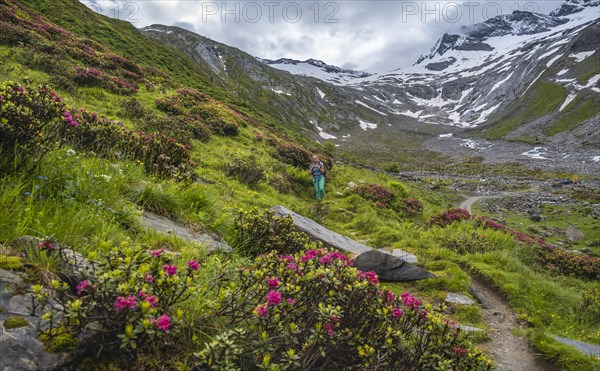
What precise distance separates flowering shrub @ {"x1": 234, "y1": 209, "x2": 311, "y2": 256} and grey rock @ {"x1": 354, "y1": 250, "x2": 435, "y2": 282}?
1533mm

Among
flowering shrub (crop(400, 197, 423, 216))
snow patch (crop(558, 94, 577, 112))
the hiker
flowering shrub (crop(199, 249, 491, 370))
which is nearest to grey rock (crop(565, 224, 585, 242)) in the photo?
flowering shrub (crop(400, 197, 423, 216))

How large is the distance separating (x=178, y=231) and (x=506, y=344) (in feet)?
18.4

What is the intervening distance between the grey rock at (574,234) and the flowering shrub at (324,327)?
985 inches

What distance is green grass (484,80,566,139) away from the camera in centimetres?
13338

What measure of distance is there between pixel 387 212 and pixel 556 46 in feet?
788

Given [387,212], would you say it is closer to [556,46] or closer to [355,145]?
[355,145]

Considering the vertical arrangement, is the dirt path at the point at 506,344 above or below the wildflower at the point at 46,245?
below

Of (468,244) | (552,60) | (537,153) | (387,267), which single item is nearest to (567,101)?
(552,60)

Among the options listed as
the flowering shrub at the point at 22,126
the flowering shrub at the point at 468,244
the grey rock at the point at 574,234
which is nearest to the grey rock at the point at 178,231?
the flowering shrub at the point at 22,126

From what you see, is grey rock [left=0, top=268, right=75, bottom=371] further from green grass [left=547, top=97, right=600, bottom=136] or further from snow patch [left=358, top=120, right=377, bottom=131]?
snow patch [left=358, top=120, right=377, bottom=131]

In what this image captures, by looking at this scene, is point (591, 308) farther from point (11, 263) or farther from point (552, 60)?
point (552, 60)

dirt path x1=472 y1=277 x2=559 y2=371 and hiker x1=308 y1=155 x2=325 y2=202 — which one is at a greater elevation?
hiker x1=308 y1=155 x2=325 y2=202

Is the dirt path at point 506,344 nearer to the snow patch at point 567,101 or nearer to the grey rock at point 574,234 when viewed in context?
the grey rock at point 574,234

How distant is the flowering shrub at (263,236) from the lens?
5.82 metres
